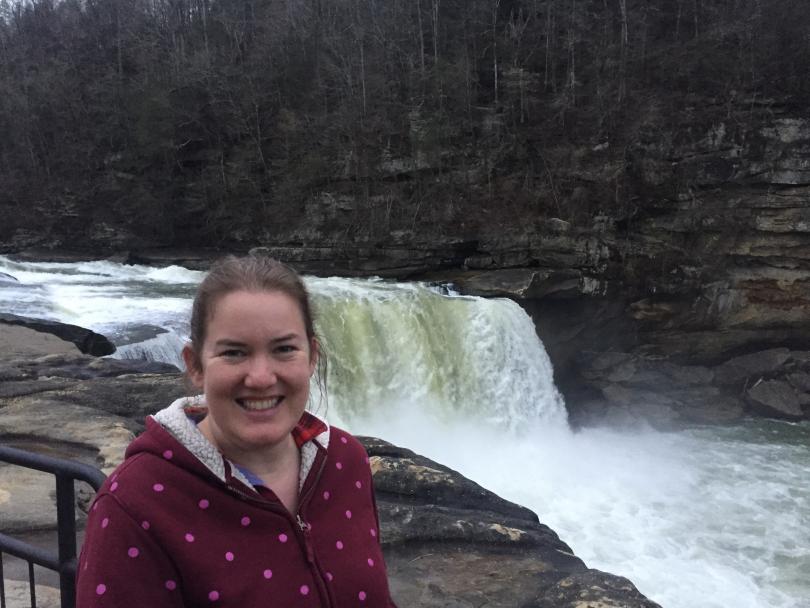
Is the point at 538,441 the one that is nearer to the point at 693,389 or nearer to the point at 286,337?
the point at 693,389

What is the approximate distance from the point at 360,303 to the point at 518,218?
277 inches

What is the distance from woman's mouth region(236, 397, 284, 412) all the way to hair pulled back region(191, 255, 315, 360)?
162mm

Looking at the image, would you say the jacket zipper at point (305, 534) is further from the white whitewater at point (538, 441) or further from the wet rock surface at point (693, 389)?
the wet rock surface at point (693, 389)

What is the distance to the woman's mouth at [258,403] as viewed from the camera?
136cm

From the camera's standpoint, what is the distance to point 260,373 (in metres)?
1.34

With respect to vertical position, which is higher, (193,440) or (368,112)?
(368,112)

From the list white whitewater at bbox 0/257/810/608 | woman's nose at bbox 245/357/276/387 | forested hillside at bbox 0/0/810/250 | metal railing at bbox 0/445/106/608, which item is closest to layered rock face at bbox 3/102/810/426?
forested hillside at bbox 0/0/810/250

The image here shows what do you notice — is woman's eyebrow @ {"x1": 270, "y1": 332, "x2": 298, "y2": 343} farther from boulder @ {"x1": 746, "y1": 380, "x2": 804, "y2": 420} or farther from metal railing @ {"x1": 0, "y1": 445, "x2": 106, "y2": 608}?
boulder @ {"x1": 746, "y1": 380, "x2": 804, "y2": 420}

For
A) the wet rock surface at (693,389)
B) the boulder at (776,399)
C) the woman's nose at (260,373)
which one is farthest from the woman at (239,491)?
the boulder at (776,399)

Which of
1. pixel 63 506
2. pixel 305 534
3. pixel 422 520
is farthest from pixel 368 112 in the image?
pixel 305 534

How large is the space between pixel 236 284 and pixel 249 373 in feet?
0.64

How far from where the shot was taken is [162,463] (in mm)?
1272

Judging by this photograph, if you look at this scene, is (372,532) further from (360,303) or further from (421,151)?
(421,151)

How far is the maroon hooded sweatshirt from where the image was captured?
1.17 m
